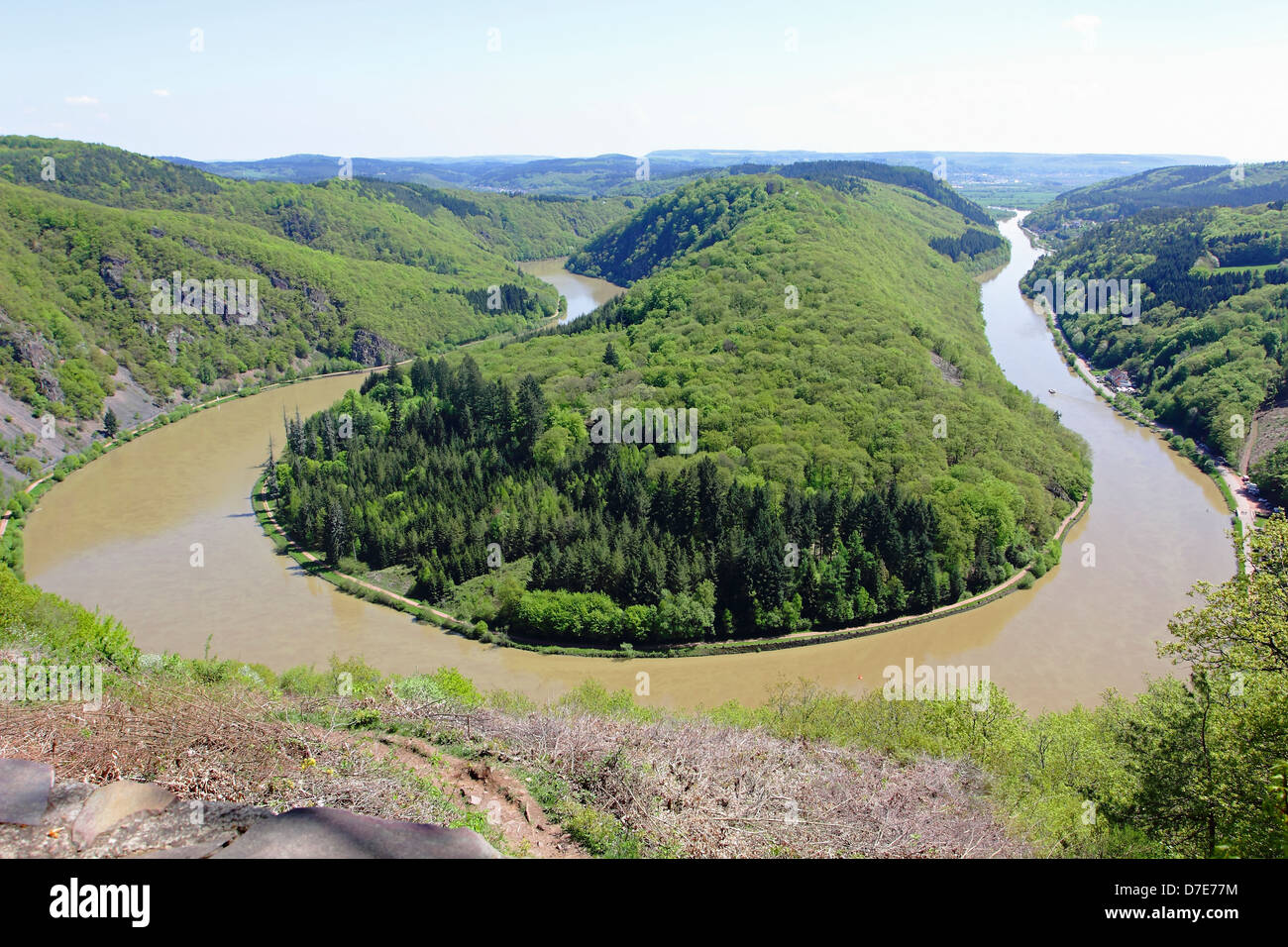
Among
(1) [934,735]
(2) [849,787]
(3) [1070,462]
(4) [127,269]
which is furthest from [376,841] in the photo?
(4) [127,269]

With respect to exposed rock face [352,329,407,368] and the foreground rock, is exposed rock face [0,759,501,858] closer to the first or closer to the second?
the foreground rock

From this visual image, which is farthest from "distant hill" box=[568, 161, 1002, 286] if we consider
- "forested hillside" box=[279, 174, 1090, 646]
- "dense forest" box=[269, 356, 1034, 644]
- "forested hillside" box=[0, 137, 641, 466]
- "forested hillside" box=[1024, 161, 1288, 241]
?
"dense forest" box=[269, 356, 1034, 644]

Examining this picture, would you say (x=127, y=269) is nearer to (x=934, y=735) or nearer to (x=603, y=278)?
(x=603, y=278)

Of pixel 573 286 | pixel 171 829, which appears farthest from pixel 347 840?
pixel 573 286

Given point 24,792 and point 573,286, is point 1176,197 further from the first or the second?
point 24,792

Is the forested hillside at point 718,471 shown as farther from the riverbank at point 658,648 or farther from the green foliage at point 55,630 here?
the green foliage at point 55,630

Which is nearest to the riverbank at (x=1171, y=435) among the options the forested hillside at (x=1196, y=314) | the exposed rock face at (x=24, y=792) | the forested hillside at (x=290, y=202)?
the forested hillside at (x=1196, y=314)
